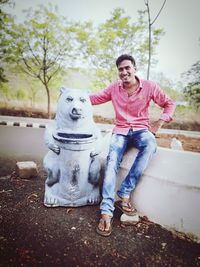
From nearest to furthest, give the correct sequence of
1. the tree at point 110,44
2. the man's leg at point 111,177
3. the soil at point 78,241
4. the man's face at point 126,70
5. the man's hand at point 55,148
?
1. the soil at point 78,241
2. the man's leg at point 111,177
3. the man's hand at point 55,148
4. the man's face at point 126,70
5. the tree at point 110,44

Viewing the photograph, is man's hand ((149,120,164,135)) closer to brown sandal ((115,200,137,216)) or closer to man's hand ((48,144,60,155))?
brown sandal ((115,200,137,216))

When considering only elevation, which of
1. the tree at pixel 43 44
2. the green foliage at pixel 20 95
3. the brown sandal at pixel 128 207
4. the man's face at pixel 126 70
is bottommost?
the brown sandal at pixel 128 207

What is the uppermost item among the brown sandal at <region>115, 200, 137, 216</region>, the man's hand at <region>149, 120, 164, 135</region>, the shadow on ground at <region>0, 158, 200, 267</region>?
the man's hand at <region>149, 120, 164, 135</region>

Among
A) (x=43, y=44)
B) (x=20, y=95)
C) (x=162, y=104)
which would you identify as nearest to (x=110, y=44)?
(x=43, y=44)

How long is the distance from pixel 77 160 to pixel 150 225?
40.8 inches

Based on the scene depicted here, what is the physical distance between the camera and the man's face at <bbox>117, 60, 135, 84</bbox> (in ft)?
9.31

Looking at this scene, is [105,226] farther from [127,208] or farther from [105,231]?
[127,208]

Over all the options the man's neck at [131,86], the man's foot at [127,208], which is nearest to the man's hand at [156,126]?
the man's neck at [131,86]

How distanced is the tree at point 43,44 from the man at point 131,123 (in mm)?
10722

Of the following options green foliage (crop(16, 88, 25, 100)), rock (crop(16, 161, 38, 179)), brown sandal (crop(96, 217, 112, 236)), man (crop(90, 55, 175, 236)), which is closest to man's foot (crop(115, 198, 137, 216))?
man (crop(90, 55, 175, 236))

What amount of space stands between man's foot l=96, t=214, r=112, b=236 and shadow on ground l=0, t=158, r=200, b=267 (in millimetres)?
46

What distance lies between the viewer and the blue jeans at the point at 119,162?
2.54 metres

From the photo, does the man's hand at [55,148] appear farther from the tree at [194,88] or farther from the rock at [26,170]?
the tree at [194,88]

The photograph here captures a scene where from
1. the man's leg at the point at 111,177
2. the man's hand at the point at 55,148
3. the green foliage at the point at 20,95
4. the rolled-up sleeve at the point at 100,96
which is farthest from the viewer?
the green foliage at the point at 20,95
